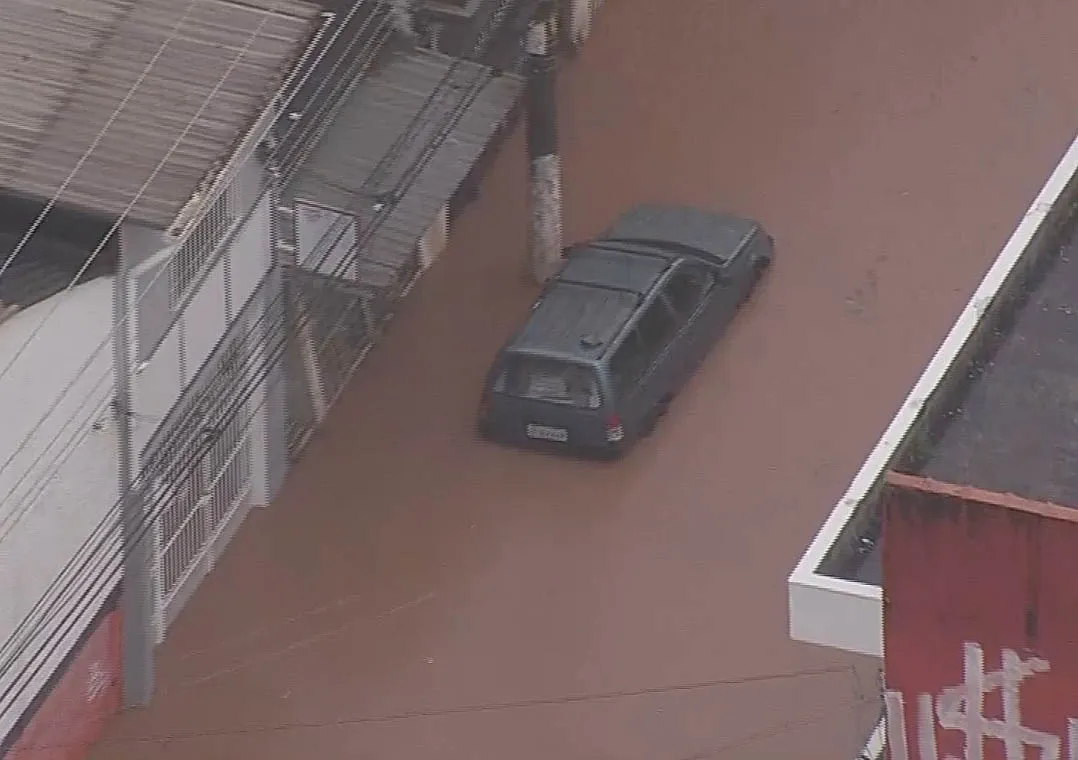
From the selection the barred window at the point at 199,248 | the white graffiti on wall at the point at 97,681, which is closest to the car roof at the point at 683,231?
the barred window at the point at 199,248

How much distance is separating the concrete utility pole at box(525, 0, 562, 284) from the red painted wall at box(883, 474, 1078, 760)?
394 inches

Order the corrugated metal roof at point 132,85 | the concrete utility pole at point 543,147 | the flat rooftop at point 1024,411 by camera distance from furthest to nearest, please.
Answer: the concrete utility pole at point 543,147
the corrugated metal roof at point 132,85
the flat rooftop at point 1024,411

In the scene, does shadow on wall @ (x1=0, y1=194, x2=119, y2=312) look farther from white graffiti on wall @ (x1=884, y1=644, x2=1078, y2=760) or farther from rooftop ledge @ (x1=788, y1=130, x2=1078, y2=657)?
white graffiti on wall @ (x1=884, y1=644, x2=1078, y2=760)

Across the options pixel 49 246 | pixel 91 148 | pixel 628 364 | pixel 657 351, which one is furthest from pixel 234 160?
pixel 657 351

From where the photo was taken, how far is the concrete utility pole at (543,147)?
1922 centimetres

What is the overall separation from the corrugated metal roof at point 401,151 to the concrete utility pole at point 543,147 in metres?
1.07

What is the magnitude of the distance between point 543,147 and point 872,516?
337 inches

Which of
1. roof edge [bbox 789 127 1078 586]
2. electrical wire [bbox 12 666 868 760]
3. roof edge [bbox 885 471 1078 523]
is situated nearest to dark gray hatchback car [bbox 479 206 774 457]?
electrical wire [bbox 12 666 868 760]

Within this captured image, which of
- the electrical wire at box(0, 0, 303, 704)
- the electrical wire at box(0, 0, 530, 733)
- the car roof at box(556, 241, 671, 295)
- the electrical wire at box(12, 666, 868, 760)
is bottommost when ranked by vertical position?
the electrical wire at box(12, 666, 868, 760)

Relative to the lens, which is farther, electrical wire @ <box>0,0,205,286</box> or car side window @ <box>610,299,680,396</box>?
car side window @ <box>610,299,680,396</box>

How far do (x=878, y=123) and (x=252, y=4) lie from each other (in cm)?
814

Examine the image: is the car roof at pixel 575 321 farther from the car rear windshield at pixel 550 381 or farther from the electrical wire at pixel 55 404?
the electrical wire at pixel 55 404

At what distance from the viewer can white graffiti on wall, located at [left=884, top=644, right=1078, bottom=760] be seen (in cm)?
980

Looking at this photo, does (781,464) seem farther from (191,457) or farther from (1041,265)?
(1041,265)
